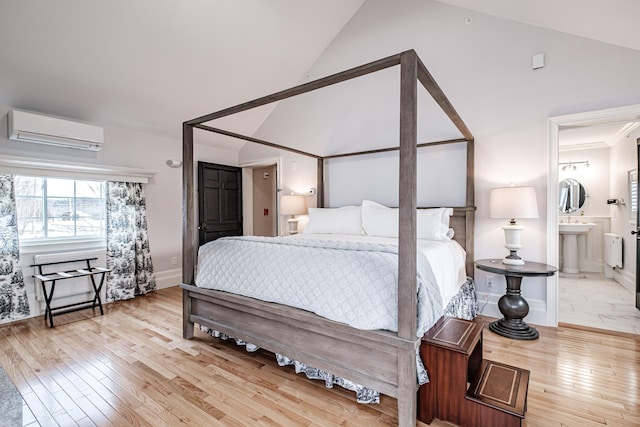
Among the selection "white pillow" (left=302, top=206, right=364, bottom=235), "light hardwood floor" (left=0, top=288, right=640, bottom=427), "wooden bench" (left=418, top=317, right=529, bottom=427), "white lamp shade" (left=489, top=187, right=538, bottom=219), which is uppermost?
"white lamp shade" (left=489, top=187, right=538, bottom=219)

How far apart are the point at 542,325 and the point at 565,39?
2750 mm

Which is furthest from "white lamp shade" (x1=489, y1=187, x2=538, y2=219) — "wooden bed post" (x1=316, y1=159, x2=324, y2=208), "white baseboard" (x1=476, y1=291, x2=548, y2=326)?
"wooden bed post" (x1=316, y1=159, x2=324, y2=208)

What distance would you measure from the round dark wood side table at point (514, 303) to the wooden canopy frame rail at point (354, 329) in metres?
1.48

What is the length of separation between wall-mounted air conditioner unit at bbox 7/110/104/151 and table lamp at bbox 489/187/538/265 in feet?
14.9

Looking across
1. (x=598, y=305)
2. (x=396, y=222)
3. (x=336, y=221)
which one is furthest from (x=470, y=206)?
(x=598, y=305)

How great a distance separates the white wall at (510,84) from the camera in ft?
8.98

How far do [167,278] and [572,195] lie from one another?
22.7 feet

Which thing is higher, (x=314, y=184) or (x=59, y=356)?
(x=314, y=184)

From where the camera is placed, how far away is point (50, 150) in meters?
3.51

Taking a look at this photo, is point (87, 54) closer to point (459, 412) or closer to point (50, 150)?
point (50, 150)

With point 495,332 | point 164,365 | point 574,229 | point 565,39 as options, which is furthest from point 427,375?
point 574,229

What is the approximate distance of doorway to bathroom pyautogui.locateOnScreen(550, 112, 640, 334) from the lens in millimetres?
3361

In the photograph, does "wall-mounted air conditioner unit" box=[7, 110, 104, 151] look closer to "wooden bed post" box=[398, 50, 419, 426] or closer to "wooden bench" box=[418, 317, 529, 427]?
"wooden bed post" box=[398, 50, 419, 426]

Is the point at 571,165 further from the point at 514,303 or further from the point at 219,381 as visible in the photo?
the point at 219,381
